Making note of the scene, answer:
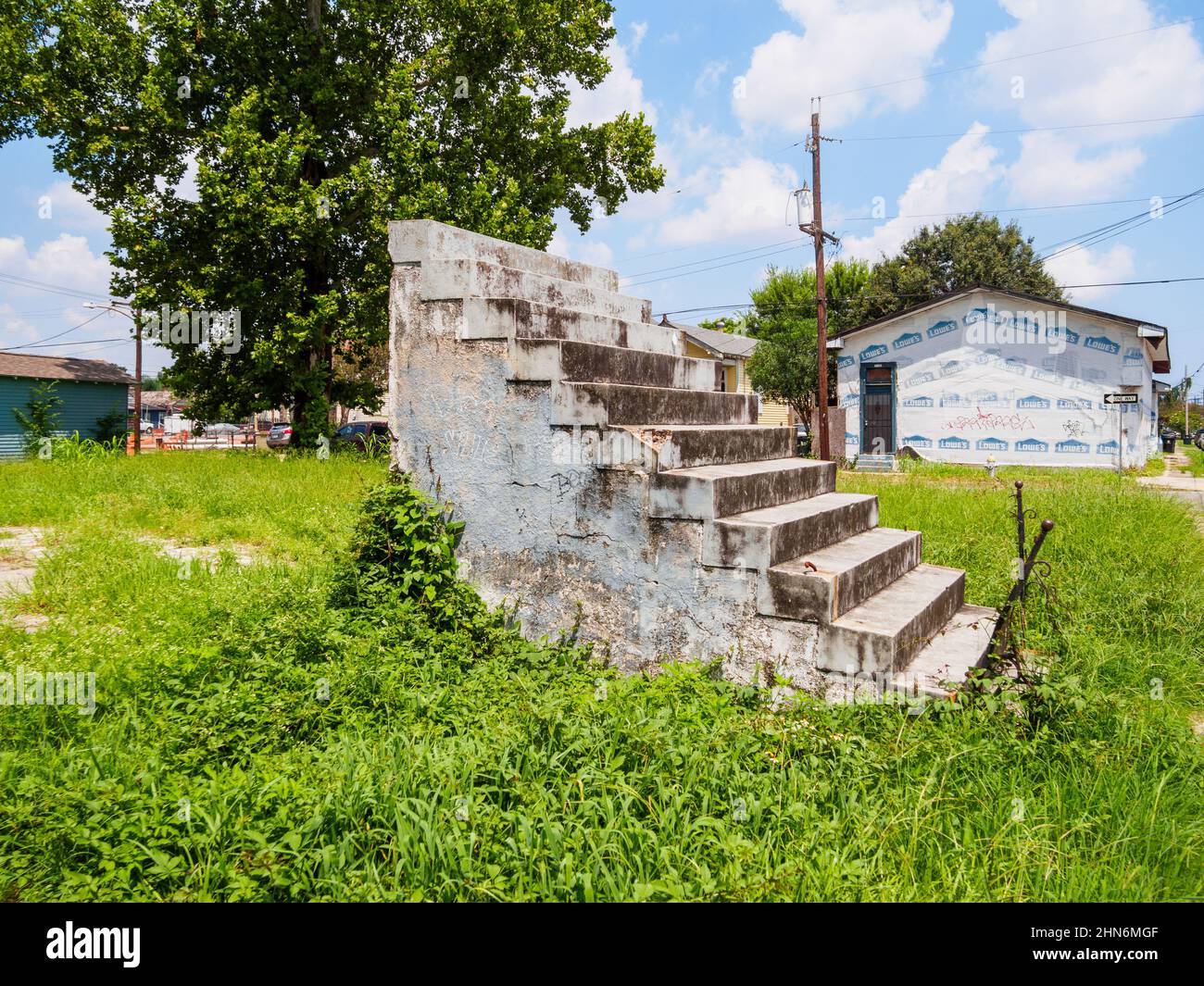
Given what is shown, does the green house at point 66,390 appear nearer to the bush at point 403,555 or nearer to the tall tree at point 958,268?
the bush at point 403,555

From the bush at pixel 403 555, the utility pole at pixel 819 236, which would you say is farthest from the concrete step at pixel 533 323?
the utility pole at pixel 819 236

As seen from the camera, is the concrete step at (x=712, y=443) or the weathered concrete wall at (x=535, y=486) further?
the concrete step at (x=712, y=443)

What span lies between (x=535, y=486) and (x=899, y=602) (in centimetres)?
231

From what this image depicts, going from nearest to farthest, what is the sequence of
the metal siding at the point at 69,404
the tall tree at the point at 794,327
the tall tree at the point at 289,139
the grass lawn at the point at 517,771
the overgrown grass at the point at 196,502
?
the grass lawn at the point at 517,771 < the overgrown grass at the point at 196,502 < the tall tree at the point at 289,139 < the metal siding at the point at 69,404 < the tall tree at the point at 794,327

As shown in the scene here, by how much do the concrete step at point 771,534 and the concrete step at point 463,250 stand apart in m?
2.57

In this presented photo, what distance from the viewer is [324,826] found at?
2.58 meters

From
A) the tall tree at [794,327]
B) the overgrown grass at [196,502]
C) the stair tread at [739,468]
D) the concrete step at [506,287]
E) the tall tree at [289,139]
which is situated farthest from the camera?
the tall tree at [794,327]

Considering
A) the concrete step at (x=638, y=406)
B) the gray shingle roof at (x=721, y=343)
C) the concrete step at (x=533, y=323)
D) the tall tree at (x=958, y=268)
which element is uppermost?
the tall tree at (x=958, y=268)

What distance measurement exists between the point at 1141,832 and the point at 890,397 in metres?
22.7

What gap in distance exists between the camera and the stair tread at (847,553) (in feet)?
13.1

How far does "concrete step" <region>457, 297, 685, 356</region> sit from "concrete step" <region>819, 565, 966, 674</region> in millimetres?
2508

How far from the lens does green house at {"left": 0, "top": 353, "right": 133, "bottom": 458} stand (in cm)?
2586

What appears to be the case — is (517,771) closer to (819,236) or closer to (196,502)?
(196,502)

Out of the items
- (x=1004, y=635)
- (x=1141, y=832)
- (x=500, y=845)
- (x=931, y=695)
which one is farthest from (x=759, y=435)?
(x=500, y=845)
